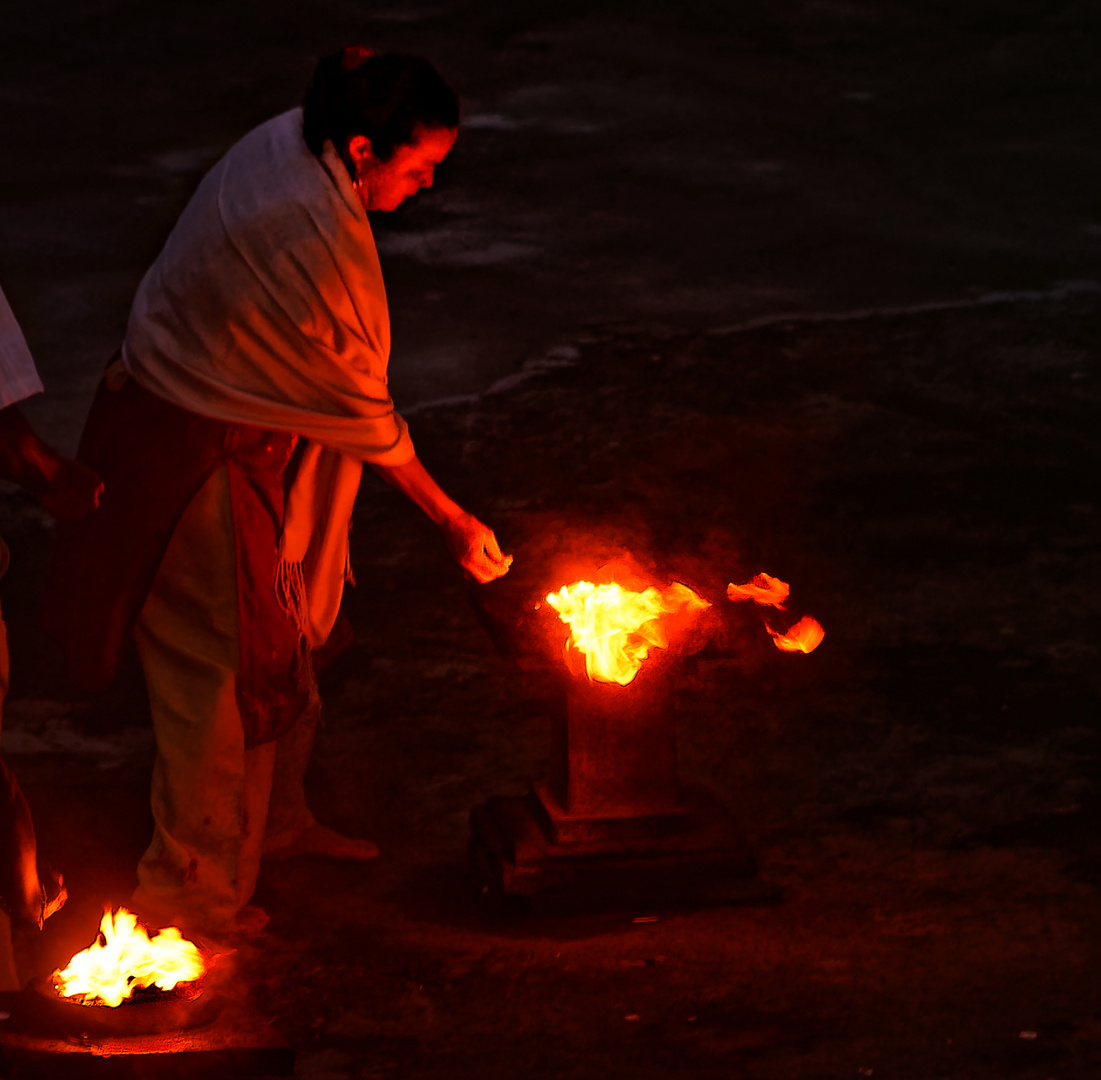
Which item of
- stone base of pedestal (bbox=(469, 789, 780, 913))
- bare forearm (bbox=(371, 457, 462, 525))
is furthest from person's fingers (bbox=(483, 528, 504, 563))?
stone base of pedestal (bbox=(469, 789, 780, 913))

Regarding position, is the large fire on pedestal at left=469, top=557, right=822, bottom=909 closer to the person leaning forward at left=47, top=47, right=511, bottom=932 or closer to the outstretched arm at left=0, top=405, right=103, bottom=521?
the person leaning forward at left=47, top=47, right=511, bottom=932

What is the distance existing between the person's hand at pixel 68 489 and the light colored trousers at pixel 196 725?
0.34m

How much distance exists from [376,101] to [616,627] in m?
1.51

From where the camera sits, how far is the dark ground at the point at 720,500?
412cm

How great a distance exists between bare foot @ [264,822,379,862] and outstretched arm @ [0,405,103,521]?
1411 mm

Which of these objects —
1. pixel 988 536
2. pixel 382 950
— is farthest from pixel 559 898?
pixel 988 536

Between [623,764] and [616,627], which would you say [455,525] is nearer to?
[616,627]

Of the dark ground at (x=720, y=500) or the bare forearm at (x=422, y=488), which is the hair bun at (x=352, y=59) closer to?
the bare forearm at (x=422, y=488)

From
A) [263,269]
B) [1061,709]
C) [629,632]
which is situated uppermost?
[263,269]

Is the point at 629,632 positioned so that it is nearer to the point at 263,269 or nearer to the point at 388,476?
the point at 388,476

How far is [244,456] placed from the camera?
4199 millimetres

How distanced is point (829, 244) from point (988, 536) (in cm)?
549

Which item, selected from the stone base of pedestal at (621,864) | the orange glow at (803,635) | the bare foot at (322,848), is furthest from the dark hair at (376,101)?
the bare foot at (322,848)

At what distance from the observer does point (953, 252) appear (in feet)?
42.6
